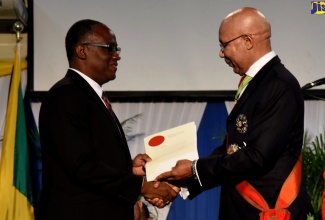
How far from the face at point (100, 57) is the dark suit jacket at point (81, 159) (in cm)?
17

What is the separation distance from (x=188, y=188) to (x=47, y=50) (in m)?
3.58

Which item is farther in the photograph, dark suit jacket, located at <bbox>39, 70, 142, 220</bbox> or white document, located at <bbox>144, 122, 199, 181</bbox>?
white document, located at <bbox>144, 122, 199, 181</bbox>

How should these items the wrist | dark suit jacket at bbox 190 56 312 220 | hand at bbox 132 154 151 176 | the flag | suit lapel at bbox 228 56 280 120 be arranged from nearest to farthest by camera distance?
dark suit jacket at bbox 190 56 312 220, suit lapel at bbox 228 56 280 120, the wrist, hand at bbox 132 154 151 176, the flag

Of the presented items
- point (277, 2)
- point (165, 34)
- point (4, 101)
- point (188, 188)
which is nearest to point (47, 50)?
point (4, 101)

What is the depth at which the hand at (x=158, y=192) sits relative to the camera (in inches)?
136

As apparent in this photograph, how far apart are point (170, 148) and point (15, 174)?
2473 millimetres

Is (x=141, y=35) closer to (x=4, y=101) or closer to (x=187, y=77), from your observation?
(x=187, y=77)

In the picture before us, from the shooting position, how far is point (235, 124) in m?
3.20

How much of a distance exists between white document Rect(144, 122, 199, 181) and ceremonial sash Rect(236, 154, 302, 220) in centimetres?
36

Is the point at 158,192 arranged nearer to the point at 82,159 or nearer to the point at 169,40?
the point at 82,159

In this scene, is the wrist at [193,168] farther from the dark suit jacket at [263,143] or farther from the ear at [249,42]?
the ear at [249,42]

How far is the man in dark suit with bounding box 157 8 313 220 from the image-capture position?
121 inches

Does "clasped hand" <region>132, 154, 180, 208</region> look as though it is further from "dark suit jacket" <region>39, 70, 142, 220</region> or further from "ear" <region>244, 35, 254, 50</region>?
"ear" <region>244, 35, 254, 50</region>

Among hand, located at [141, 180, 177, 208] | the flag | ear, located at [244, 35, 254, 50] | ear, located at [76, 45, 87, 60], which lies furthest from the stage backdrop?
ear, located at [244, 35, 254, 50]
